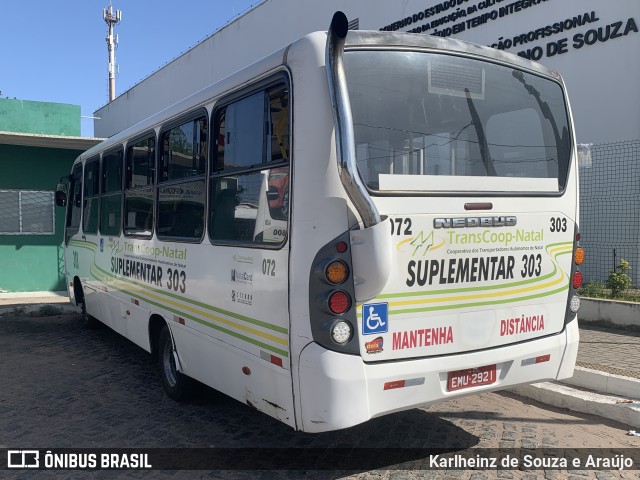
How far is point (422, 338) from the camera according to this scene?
367cm

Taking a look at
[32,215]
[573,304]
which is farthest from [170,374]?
[32,215]

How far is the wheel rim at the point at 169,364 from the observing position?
5.70m

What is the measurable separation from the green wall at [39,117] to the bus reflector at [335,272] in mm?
16343

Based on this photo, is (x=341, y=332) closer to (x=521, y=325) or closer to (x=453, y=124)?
(x=521, y=325)

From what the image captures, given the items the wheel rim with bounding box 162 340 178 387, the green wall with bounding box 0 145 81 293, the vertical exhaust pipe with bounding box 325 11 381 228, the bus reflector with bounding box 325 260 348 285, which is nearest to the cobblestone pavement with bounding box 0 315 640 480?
the wheel rim with bounding box 162 340 178 387

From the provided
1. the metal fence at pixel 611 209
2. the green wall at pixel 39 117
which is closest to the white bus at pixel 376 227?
the metal fence at pixel 611 209

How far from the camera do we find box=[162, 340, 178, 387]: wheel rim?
225 inches

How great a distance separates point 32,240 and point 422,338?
12912 millimetres

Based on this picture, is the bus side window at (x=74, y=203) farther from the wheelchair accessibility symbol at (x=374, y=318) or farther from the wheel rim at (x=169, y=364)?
the wheelchair accessibility symbol at (x=374, y=318)

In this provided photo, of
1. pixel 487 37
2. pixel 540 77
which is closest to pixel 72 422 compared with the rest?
pixel 540 77

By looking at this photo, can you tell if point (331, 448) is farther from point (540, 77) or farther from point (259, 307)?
point (540, 77)

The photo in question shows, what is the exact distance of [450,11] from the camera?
43.5 feet

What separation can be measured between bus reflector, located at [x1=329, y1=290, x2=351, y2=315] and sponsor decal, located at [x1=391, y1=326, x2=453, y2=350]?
0.40m

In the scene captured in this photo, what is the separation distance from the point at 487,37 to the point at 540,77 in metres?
8.78
